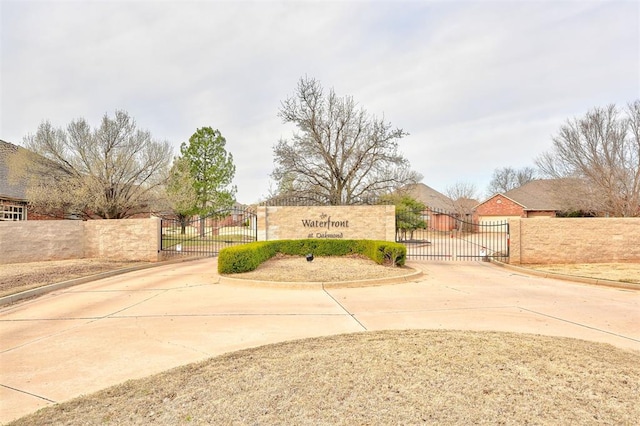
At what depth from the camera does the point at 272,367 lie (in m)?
3.70

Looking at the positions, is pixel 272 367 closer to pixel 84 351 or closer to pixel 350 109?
pixel 84 351

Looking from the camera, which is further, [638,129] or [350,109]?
[350,109]

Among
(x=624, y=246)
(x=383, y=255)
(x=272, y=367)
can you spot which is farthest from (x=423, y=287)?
(x=624, y=246)

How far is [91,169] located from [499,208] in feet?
130

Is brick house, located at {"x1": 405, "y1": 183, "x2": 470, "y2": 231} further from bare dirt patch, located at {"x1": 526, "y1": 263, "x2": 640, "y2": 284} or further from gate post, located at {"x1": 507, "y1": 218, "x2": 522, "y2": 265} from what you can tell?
bare dirt patch, located at {"x1": 526, "y1": 263, "x2": 640, "y2": 284}

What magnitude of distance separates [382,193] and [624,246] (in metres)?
15.2

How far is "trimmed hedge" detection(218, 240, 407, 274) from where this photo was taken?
10344mm

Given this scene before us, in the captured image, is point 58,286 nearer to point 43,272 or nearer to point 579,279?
point 43,272

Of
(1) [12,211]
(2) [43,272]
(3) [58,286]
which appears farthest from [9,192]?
(3) [58,286]

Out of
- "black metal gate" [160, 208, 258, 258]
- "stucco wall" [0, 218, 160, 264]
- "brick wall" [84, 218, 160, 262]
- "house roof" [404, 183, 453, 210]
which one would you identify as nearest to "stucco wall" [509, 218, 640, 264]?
"black metal gate" [160, 208, 258, 258]

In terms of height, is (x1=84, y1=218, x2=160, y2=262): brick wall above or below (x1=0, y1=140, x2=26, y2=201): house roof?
below

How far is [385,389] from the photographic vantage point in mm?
3158

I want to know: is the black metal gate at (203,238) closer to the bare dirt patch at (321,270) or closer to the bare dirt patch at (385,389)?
the bare dirt patch at (321,270)

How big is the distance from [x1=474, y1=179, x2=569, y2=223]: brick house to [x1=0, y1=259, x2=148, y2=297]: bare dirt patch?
37069mm
